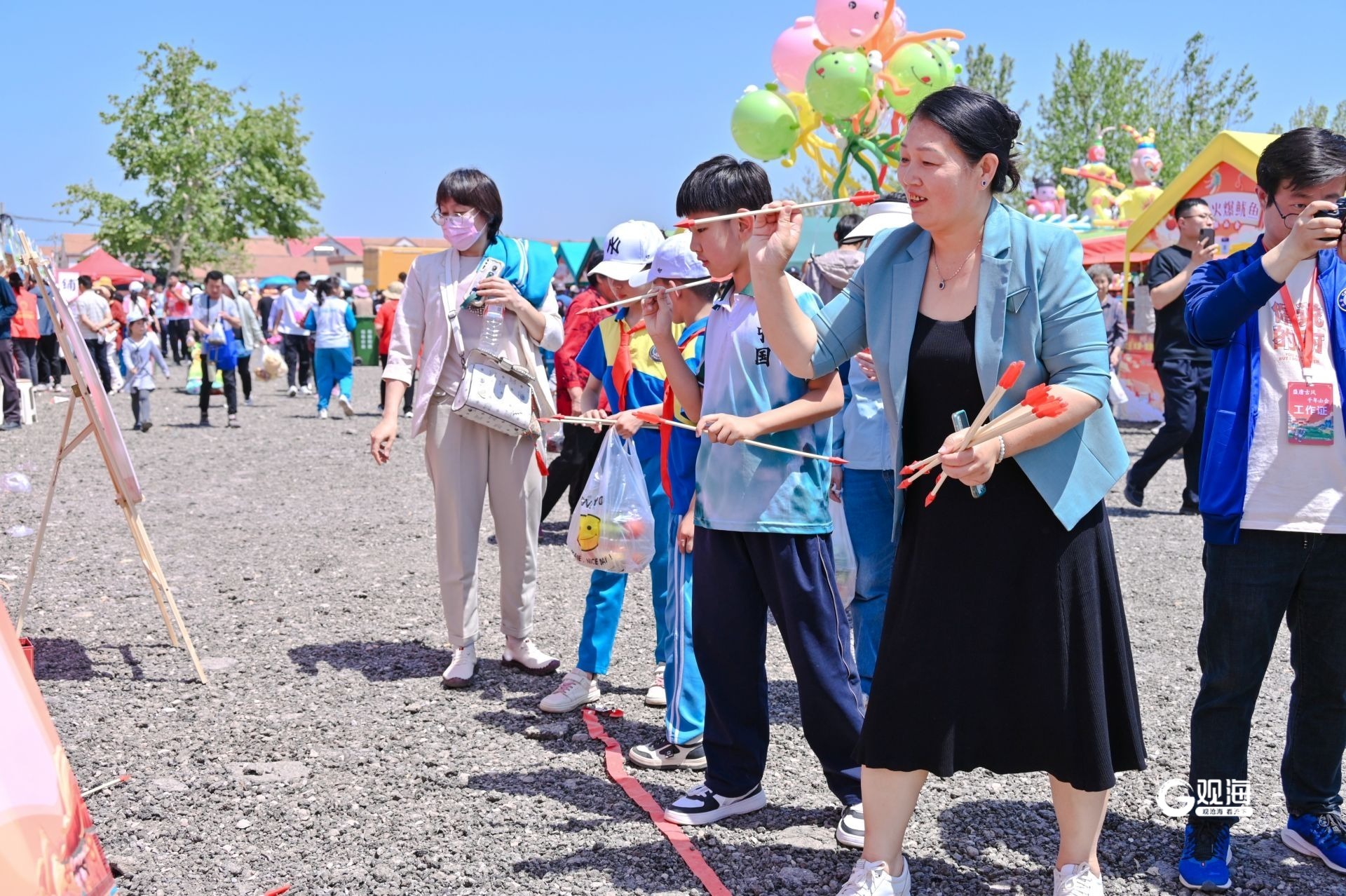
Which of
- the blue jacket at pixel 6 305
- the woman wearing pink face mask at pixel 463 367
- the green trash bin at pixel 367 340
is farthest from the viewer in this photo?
the green trash bin at pixel 367 340

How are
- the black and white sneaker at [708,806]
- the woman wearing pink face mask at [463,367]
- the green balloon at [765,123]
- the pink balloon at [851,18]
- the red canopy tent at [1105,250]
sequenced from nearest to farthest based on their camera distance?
the black and white sneaker at [708,806]
the woman wearing pink face mask at [463,367]
the pink balloon at [851,18]
the green balloon at [765,123]
the red canopy tent at [1105,250]

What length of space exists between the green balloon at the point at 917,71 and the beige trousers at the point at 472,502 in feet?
26.9

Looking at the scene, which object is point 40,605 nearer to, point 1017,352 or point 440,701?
point 440,701

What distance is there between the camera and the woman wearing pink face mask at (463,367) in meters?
4.81

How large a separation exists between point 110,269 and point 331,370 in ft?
85.7

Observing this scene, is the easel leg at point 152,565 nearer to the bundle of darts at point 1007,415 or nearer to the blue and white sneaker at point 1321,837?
the bundle of darts at point 1007,415

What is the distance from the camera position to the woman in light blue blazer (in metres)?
2.64

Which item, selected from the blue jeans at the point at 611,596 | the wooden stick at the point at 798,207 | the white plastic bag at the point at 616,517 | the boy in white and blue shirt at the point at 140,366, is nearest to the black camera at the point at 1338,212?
the wooden stick at the point at 798,207

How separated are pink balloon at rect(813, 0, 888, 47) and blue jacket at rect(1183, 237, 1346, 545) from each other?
9360 mm

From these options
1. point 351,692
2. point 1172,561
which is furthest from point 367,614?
point 1172,561

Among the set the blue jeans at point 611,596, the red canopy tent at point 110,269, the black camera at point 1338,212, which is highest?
the red canopy tent at point 110,269

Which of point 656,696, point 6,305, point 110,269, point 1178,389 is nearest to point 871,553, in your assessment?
point 656,696

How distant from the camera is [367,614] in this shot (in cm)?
614

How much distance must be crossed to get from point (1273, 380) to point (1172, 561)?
15.5ft
